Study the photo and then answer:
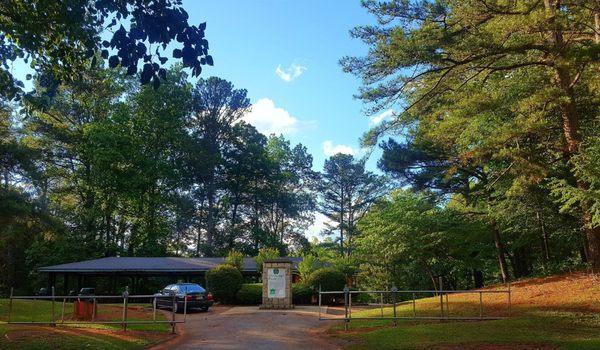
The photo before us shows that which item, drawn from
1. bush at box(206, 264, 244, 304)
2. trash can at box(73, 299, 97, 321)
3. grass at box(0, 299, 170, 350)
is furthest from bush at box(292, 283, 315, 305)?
trash can at box(73, 299, 97, 321)

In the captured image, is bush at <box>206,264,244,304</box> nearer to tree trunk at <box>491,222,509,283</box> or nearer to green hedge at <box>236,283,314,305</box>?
green hedge at <box>236,283,314,305</box>

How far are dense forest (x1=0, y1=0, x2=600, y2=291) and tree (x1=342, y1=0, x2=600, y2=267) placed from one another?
0.07 metres

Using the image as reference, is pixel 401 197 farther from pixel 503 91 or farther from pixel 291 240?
pixel 291 240

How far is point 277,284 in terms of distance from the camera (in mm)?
25734

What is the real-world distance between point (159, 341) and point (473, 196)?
755 inches

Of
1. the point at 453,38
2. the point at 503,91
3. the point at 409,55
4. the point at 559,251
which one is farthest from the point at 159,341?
the point at 559,251

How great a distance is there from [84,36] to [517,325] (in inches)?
530

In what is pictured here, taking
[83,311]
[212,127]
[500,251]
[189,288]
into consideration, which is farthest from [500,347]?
[212,127]

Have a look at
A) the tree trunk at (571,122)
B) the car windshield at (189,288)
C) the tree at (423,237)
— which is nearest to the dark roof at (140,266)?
the car windshield at (189,288)

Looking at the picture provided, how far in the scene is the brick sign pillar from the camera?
25.7 metres

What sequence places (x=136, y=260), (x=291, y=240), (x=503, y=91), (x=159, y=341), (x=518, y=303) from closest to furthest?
(x=159, y=341), (x=518, y=303), (x=503, y=91), (x=136, y=260), (x=291, y=240)

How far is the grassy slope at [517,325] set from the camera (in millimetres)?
12234

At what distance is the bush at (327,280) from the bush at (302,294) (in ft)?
1.09

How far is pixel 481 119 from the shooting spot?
18750 millimetres
